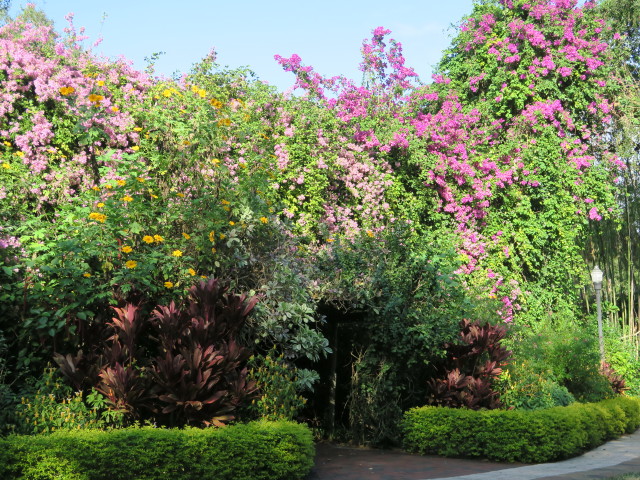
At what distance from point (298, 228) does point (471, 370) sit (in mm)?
4584

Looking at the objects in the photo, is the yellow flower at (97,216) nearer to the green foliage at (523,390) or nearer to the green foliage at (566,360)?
the green foliage at (523,390)

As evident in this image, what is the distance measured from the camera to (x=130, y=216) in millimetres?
9023

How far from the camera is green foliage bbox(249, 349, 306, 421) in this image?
338 inches

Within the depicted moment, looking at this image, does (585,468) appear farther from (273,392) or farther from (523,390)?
(273,392)

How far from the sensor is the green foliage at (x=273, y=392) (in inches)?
338

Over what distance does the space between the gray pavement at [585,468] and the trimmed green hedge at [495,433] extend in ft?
0.97

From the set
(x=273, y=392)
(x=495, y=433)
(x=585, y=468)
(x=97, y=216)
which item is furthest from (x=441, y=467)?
(x=97, y=216)

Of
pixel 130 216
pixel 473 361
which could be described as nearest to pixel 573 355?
pixel 473 361

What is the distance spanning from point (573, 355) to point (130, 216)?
33.1 ft

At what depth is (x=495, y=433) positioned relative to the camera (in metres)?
10.6

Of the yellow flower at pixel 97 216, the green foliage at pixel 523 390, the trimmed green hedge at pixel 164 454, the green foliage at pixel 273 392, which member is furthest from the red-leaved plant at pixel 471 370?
the yellow flower at pixel 97 216

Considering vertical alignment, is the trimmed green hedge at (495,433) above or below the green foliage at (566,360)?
below

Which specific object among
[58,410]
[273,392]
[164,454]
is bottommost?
[164,454]

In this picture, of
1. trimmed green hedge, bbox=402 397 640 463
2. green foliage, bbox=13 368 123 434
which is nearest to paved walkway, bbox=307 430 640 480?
trimmed green hedge, bbox=402 397 640 463
